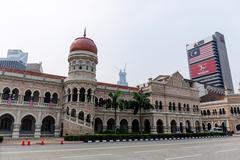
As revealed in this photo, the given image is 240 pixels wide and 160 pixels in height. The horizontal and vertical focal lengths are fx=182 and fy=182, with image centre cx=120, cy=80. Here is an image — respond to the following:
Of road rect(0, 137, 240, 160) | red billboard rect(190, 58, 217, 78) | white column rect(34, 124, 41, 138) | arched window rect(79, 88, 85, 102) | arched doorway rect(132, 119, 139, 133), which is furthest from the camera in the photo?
red billboard rect(190, 58, 217, 78)

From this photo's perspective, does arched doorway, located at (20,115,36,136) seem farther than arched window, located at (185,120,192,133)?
No

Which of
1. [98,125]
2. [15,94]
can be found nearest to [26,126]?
[15,94]

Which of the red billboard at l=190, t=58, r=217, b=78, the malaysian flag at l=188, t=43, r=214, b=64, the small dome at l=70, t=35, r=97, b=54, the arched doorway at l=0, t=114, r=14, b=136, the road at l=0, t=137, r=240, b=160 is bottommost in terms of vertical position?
the road at l=0, t=137, r=240, b=160

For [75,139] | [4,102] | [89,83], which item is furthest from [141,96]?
[4,102]

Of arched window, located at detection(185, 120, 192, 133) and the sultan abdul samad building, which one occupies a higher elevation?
the sultan abdul samad building

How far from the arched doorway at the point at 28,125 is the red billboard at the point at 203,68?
114052 mm

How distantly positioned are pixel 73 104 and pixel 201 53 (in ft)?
375

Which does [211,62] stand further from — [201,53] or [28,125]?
[28,125]

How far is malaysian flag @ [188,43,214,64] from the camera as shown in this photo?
392ft

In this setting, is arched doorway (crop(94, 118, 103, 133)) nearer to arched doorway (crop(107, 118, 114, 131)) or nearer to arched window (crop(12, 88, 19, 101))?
arched doorway (crop(107, 118, 114, 131))

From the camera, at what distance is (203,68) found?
12156 cm

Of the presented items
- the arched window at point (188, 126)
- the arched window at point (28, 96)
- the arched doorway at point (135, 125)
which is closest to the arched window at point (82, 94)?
the arched window at point (28, 96)

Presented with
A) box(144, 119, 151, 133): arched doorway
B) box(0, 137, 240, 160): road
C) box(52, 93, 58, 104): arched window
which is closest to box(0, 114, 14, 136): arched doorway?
box(52, 93, 58, 104): arched window

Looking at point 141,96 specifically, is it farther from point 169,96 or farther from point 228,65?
point 228,65
